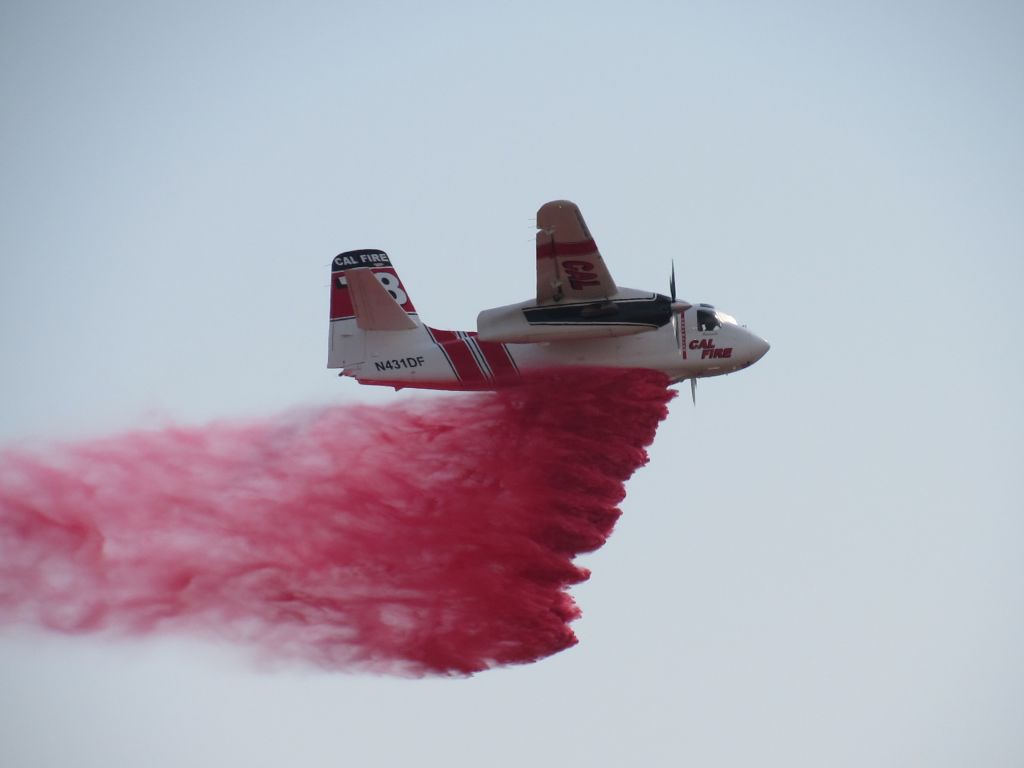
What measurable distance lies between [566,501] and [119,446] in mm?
9223

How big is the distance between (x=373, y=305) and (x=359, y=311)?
312 mm

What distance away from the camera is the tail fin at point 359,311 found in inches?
1425

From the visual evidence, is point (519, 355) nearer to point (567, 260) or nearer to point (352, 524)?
point (567, 260)

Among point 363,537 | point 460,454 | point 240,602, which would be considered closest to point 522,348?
point 460,454

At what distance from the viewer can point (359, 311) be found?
36.4 metres

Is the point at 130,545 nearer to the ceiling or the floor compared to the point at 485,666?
nearer to the ceiling

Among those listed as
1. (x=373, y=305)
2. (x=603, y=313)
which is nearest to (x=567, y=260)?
(x=603, y=313)

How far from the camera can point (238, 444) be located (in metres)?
36.9

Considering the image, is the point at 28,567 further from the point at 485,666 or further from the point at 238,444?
the point at 485,666

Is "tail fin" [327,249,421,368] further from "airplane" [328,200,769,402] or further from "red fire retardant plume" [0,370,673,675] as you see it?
"red fire retardant plume" [0,370,673,675]

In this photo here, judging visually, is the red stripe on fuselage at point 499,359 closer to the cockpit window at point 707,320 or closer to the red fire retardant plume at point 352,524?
the red fire retardant plume at point 352,524

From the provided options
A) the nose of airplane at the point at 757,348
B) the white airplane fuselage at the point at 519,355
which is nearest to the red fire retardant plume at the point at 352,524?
the white airplane fuselage at the point at 519,355

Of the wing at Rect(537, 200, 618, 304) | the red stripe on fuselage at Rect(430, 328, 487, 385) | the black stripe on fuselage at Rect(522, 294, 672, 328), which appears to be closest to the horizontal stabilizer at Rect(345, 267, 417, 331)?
the red stripe on fuselage at Rect(430, 328, 487, 385)

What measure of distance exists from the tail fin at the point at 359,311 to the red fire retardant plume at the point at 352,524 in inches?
54.3
